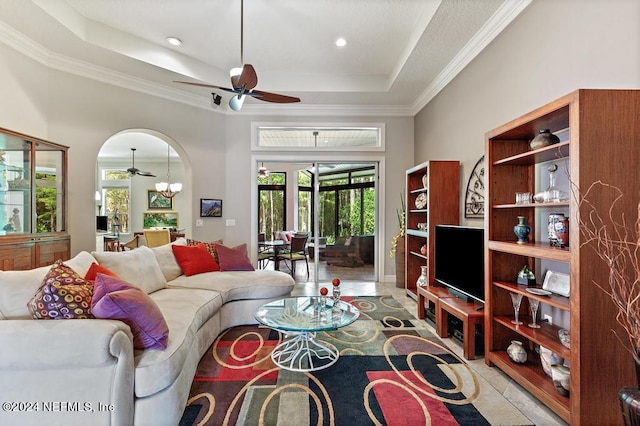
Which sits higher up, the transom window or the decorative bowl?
the transom window

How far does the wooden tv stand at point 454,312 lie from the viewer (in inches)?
103

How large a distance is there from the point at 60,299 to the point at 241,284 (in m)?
1.84

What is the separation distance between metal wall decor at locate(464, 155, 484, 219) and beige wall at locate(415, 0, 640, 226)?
4.0 inches

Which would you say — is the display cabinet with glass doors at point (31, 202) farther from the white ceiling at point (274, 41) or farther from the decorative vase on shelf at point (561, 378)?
the decorative vase on shelf at point (561, 378)

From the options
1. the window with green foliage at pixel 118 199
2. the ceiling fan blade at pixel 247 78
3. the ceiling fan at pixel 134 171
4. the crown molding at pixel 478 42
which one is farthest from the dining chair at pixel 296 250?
the window with green foliage at pixel 118 199

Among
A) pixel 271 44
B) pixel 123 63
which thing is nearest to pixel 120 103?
pixel 123 63

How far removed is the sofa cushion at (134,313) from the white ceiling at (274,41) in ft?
9.98

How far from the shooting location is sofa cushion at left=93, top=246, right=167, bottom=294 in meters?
2.70

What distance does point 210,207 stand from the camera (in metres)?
5.24

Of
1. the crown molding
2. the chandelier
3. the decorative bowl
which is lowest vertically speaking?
the decorative bowl

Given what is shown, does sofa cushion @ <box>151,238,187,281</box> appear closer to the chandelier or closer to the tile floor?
the tile floor

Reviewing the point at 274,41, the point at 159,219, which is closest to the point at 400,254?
the point at 274,41

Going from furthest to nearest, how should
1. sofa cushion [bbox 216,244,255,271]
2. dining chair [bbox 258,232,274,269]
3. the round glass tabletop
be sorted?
1. dining chair [bbox 258,232,274,269]
2. sofa cushion [bbox 216,244,255,271]
3. the round glass tabletop

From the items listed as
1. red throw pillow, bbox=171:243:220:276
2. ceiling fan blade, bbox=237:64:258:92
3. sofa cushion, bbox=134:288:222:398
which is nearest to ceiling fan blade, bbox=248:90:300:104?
ceiling fan blade, bbox=237:64:258:92
